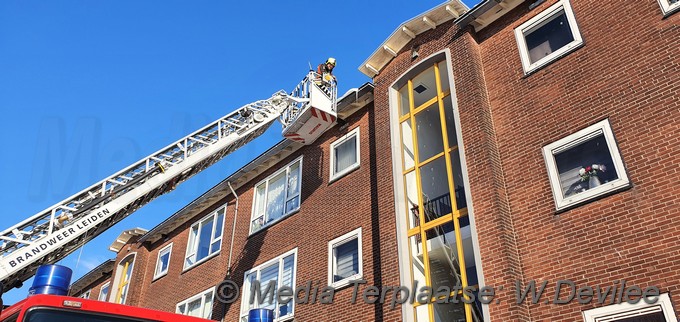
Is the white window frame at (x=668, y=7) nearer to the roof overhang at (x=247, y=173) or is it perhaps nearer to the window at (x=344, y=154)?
the roof overhang at (x=247, y=173)

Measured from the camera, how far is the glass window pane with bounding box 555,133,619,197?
8797mm

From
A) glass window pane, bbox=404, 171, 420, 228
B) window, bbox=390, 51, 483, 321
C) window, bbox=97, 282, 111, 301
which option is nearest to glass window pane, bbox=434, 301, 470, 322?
window, bbox=390, 51, 483, 321

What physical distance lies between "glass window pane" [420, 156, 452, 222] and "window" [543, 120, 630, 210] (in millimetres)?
2637

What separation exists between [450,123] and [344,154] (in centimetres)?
383

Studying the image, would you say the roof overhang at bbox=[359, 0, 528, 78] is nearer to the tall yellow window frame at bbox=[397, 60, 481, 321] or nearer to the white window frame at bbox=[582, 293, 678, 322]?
the tall yellow window frame at bbox=[397, 60, 481, 321]

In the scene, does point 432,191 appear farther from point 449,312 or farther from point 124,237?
point 124,237

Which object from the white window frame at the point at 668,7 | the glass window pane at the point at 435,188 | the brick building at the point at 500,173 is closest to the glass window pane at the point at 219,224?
the brick building at the point at 500,173

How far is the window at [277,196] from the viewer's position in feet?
53.4

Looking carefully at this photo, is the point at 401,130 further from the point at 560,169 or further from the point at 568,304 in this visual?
the point at 568,304

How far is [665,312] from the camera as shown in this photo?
728 cm

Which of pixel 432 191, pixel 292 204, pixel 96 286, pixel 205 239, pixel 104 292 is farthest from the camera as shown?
pixel 96 286

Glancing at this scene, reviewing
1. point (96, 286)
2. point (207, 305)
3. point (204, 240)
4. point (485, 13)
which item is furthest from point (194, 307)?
point (485, 13)

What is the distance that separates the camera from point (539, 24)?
1100 cm

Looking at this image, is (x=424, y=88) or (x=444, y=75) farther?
(x=424, y=88)
